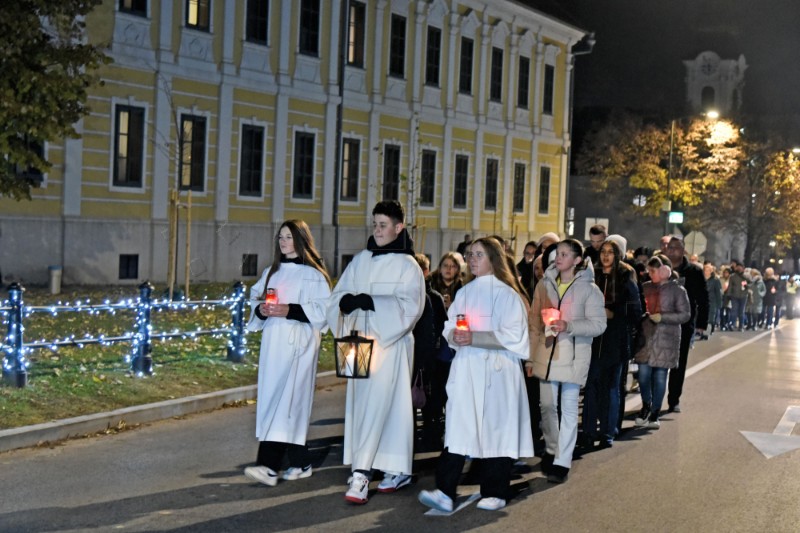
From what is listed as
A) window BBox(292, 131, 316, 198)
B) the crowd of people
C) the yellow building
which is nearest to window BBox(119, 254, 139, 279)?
the yellow building

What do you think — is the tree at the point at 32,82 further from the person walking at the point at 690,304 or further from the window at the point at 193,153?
the window at the point at 193,153

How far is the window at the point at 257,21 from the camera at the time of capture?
3140cm

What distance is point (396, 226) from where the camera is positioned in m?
8.36

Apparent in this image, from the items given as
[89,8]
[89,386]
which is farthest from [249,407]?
[89,8]

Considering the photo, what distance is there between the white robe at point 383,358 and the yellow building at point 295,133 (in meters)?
17.6

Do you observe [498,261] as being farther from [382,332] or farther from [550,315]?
[550,315]

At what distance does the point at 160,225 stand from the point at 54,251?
3.38 m

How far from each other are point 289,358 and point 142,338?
4879 mm

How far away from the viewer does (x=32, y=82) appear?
15.5m

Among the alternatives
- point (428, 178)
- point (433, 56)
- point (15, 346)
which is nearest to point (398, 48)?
point (433, 56)

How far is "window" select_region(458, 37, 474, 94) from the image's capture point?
41.7m

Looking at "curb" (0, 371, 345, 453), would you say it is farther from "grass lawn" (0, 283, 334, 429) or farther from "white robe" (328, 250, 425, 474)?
"white robe" (328, 250, 425, 474)

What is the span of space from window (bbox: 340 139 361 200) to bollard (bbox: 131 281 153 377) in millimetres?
22464

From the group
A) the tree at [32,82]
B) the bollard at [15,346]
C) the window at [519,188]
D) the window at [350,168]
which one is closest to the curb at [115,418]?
the bollard at [15,346]
